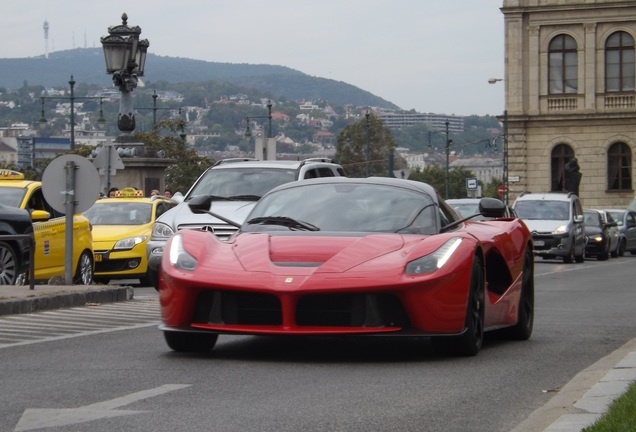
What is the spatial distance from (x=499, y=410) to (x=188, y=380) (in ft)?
6.30

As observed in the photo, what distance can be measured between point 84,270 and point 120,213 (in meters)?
4.83

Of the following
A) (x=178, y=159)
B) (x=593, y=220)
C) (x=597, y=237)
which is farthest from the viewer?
(x=178, y=159)

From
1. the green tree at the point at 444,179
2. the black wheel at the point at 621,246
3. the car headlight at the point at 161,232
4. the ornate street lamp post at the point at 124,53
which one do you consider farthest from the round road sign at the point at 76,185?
the green tree at the point at 444,179

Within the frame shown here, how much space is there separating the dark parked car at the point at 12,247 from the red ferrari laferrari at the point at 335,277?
9.17 metres

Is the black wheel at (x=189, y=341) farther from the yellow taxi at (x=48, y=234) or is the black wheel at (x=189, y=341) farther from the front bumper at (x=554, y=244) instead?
the front bumper at (x=554, y=244)

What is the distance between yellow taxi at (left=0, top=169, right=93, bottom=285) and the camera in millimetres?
20797

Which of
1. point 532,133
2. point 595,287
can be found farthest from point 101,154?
point 532,133

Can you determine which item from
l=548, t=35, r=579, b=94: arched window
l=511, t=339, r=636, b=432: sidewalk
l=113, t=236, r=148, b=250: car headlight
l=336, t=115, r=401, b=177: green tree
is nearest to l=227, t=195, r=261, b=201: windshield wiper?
l=113, t=236, r=148, b=250: car headlight

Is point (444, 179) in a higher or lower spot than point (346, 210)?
higher

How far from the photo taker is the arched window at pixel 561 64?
3223 inches

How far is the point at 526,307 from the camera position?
11.9 metres

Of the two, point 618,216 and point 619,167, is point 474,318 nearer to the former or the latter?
point 618,216

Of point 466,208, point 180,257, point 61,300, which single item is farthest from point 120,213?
point 180,257

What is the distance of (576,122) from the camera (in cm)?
8144
